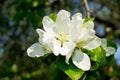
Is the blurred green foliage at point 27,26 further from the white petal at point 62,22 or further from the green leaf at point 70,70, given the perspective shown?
the green leaf at point 70,70

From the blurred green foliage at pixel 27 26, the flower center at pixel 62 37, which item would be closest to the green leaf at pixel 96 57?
the flower center at pixel 62 37

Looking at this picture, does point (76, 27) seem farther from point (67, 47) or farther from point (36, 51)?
point (36, 51)

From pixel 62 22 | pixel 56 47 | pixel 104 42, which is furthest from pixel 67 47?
pixel 104 42

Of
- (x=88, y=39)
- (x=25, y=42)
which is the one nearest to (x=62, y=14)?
(x=88, y=39)

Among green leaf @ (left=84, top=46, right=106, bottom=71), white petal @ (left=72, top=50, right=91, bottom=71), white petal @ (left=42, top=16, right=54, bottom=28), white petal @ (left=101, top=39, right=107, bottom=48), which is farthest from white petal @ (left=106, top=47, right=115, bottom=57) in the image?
white petal @ (left=42, top=16, right=54, bottom=28)

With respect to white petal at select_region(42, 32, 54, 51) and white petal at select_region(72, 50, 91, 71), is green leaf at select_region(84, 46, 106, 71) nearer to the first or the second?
white petal at select_region(72, 50, 91, 71)

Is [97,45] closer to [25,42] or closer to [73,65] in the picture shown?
[73,65]

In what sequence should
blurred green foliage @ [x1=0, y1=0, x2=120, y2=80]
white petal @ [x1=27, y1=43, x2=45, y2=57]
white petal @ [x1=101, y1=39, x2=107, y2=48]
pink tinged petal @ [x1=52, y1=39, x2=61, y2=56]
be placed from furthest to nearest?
blurred green foliage @ [x1=0, y1=0, x2=120, y2=80], white petal @ [x1=101, y1=39, x2=107, y2=48], white petal @ [x1=27, y1=43, x2=45, y2=57], pink tinged petal @ [x1=52, y1=39, x2=61, y2=56]
